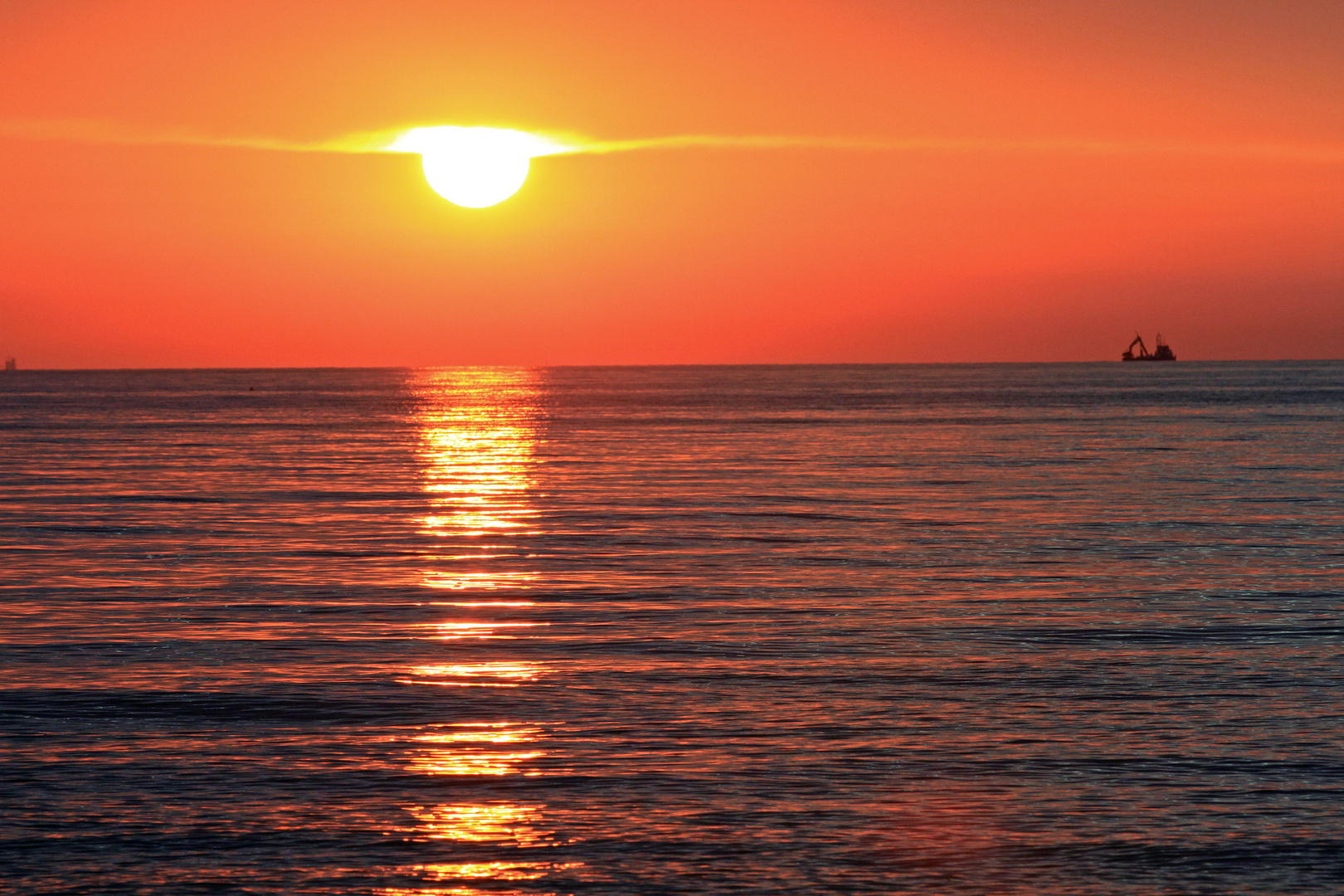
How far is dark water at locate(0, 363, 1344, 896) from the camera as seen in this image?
10477mm

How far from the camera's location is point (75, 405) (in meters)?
156

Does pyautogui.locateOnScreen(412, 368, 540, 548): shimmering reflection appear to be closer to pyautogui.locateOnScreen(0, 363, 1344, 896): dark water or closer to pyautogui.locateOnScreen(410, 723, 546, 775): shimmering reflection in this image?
pyautogui.locateOnScreen(0, 363, 1344, 896): dark water

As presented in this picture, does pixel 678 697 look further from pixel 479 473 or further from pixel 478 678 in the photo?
pixel 479 473

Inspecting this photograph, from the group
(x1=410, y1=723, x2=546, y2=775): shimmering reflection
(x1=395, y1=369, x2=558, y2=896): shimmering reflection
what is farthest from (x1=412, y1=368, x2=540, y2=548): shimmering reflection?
(x1=410, y1=723, x2=546, y2=775): shimmering reflection

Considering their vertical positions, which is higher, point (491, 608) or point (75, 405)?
point (75, 405)

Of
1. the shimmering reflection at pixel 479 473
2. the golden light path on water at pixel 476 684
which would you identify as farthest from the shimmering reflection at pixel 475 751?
the shimmering reflection at pixel 479 473

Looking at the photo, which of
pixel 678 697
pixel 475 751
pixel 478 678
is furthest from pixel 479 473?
pixel 475 751

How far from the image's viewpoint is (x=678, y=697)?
1527 centimetres

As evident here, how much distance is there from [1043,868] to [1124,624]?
1003cm

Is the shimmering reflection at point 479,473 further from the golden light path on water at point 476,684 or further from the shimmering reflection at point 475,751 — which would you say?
the shimmering reflection at point 475,751

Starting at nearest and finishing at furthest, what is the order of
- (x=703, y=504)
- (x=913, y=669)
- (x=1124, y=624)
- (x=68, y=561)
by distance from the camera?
(x=913, y=669)
(x=1124, y=624)
(x=68, y=561)
(x=703, y=504)

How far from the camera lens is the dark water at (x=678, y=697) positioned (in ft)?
34.4

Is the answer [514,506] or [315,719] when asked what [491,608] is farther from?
[514,506]

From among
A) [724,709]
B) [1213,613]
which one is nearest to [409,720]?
[724,709]
